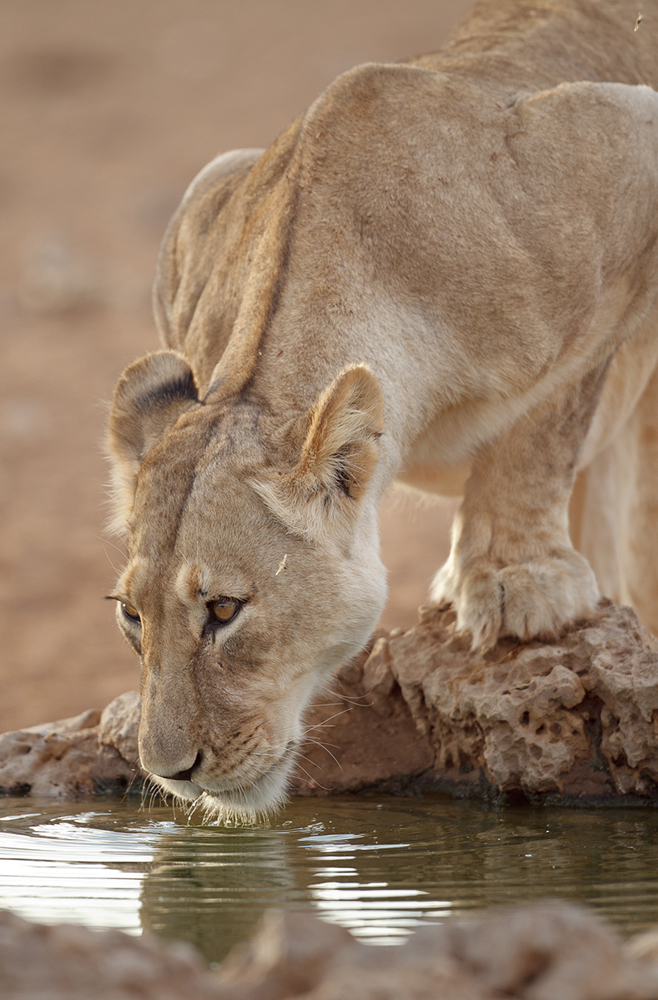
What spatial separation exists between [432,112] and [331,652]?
5.61ft

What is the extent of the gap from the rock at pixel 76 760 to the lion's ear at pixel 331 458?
1055mm

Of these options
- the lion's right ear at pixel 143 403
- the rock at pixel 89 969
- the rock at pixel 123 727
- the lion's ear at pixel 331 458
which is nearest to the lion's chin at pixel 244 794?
the rock at pixel 123 727

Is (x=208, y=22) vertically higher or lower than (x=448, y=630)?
higher

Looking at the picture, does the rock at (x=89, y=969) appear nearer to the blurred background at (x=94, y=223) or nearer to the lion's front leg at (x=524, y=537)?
the blurred background at (x=94, y=223)

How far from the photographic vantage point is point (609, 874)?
283 centimetres

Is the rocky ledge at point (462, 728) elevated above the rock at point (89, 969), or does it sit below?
above

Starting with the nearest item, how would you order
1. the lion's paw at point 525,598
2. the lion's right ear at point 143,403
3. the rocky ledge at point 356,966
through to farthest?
the rocky ledge at point 356,966 < the lion's right ear at point 143,403 < the lion's paw at point 525,598

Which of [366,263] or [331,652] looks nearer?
[331,652]

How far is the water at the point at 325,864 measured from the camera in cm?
258

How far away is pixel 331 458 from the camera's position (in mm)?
3373

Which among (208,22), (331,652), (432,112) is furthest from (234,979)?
(208,22)

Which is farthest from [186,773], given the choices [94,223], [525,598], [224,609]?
[94,223]

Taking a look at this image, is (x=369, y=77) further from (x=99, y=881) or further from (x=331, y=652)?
(x=99, y=881)

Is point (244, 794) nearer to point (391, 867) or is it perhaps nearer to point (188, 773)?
point (188, 773)
